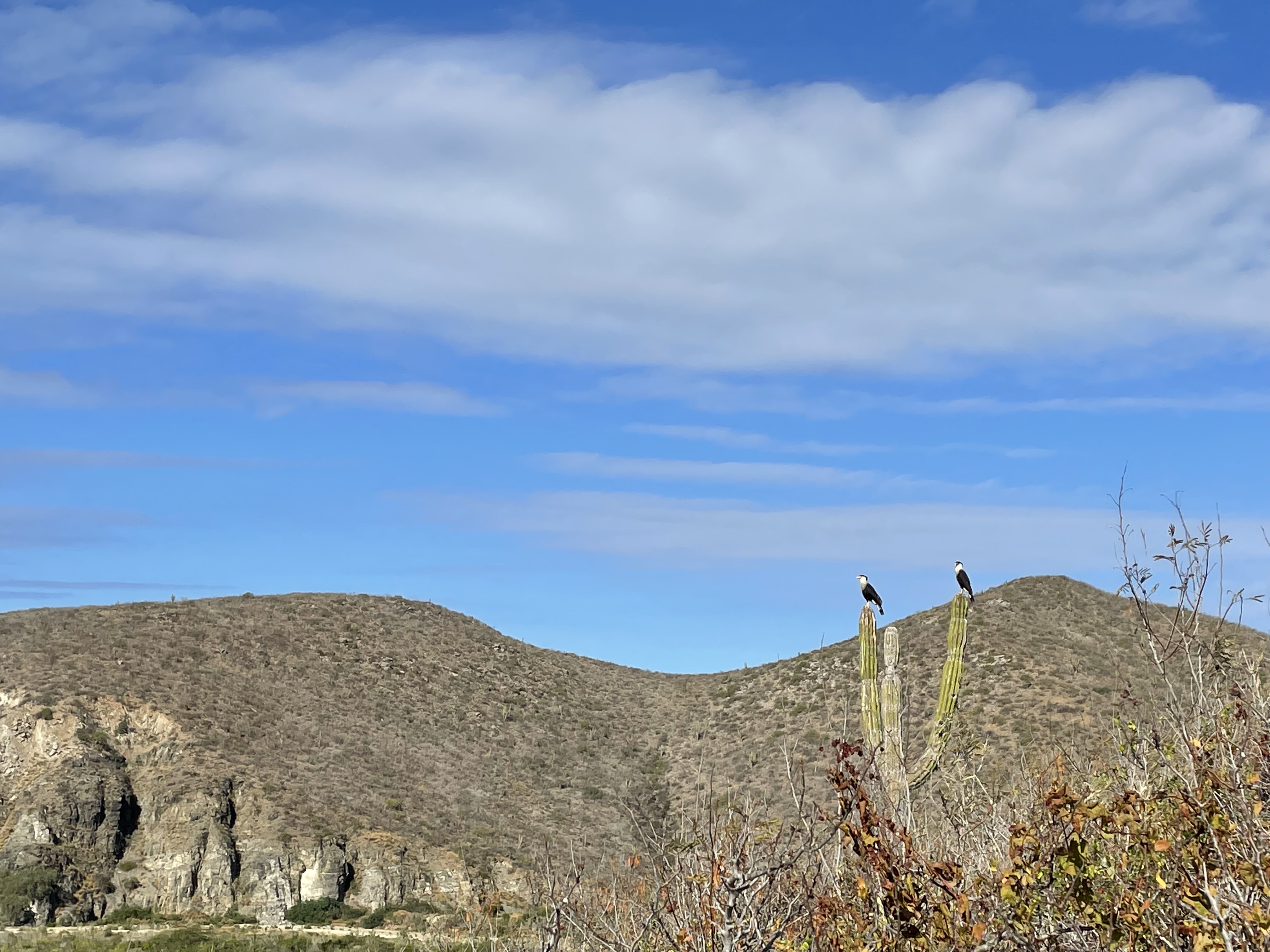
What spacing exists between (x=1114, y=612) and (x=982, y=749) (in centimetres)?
4423

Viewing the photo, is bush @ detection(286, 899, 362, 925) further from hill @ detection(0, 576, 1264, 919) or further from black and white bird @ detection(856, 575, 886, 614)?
black and white bird @ detection(856, 575, 886, 614)

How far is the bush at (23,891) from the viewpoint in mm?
33500

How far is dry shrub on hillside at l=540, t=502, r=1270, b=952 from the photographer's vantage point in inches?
221

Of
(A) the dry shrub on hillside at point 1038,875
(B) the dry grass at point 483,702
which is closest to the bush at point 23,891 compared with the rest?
(B) the dry grass at point 483,702

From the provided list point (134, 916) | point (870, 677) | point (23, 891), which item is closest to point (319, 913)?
point (134, 916)

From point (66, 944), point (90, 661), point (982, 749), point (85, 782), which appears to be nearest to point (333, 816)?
point (85, 782)

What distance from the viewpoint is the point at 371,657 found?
56562mm

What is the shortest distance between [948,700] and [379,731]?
120 feet

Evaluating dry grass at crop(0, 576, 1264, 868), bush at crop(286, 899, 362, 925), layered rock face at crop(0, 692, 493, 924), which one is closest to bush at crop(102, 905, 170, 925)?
layered rock face at crop(0, 692, 493, 924)

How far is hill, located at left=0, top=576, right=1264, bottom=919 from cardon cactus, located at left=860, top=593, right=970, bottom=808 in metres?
13.5

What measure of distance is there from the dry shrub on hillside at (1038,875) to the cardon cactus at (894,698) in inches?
287

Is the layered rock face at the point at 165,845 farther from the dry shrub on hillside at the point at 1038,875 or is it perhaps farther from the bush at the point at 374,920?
the dry shrub on hillside at the point at 1038,875

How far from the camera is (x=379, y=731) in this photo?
49406 mm

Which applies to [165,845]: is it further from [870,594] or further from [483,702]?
[870,594]
